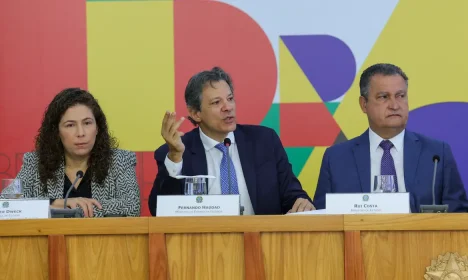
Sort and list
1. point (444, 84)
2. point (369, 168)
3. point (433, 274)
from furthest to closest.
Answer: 1. point (444, 84)
2. point (369, 168)
3. point (433, 274)

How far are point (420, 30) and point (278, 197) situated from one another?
1269mm

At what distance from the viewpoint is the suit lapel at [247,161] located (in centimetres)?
438

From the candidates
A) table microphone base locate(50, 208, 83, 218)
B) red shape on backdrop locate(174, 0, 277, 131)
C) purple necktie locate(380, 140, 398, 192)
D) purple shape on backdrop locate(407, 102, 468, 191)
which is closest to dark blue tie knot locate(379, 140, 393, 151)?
purple necktie locate(380, 140, 398, 192)

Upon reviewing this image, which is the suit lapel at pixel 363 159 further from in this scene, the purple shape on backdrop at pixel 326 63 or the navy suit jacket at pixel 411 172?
the purple shape on backdrop at pixel 326 63

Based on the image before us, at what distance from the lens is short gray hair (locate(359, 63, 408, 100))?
446 cm

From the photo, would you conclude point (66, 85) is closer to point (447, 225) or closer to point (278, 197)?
point (278, 197)

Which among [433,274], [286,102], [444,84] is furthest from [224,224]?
[444,84]

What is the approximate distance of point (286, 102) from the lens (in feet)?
16.3

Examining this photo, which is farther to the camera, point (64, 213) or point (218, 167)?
point (218, 167)

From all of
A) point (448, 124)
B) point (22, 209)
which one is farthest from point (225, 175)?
point (448, 124)

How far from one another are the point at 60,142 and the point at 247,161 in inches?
35.8

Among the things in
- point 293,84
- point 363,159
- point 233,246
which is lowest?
point 233,246

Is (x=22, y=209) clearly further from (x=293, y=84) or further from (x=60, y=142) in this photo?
(x=293, y=84)

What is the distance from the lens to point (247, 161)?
445 centimetres
